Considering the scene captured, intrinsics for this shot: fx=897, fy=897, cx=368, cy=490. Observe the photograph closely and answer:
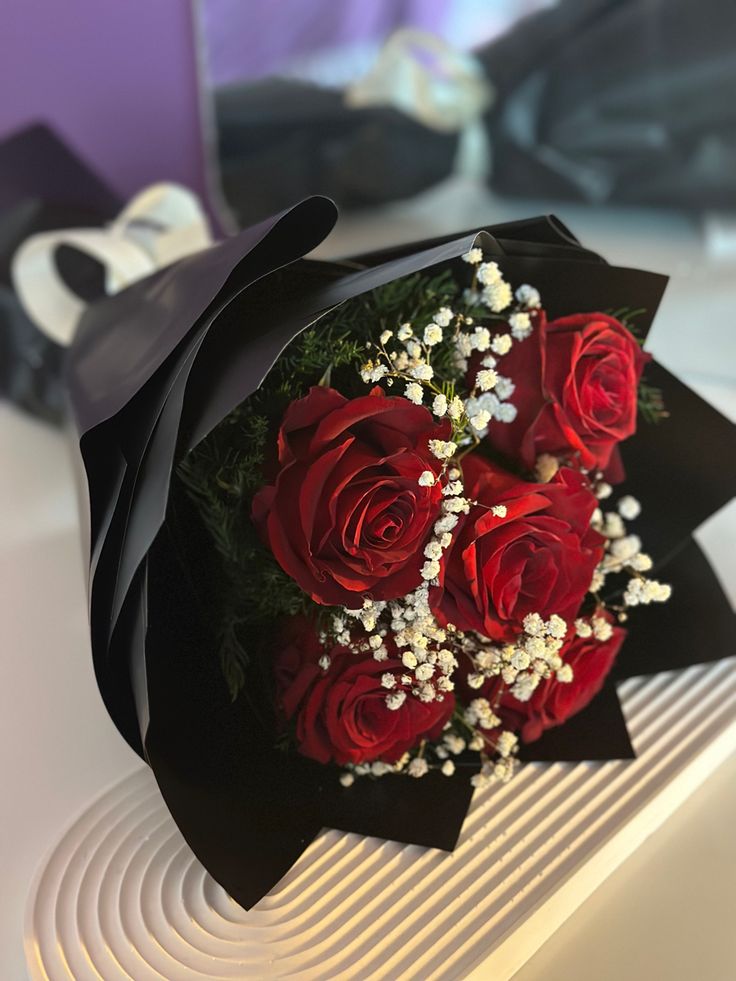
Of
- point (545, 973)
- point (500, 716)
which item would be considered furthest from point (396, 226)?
point (545, 973)

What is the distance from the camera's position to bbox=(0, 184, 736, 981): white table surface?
45cm

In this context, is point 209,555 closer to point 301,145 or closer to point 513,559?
point 513,559

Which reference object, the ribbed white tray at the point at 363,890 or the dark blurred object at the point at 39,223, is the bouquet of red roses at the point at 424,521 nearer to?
the ribbed white tray at the point at 363,890

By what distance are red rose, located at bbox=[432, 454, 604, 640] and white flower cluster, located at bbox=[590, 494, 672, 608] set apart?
6 cm

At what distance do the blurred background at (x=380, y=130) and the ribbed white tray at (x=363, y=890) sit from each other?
510 millimetres

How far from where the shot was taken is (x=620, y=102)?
123 cm

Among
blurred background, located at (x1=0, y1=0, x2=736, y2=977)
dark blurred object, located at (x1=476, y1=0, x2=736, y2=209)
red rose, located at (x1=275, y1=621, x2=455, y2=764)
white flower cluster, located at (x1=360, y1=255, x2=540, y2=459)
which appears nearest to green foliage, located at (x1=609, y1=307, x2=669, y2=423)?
white flower cluster, located at (x1=360, y1=255, x2=540, y2=459)

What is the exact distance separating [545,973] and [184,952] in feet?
0.58

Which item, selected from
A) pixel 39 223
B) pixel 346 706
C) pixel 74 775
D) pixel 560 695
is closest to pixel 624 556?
pixel 560 695

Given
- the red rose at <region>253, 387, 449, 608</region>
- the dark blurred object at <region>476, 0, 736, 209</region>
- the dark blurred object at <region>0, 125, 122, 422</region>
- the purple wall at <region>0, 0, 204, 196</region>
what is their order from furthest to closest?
the dark blurred object at <region>476, 0, 736, 209</region>
the purple wall at <region>0, 0, 204, 196</region>
the dark blurred object at <region>0, 125, 122, 422</region>
the red rose at <region>253, 387, 449, 608</region>

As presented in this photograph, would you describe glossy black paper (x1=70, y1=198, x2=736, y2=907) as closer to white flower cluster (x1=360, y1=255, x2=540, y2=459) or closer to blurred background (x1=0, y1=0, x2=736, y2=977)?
white flower cluster (x1=360, y1=255, x2=540, y2=459)

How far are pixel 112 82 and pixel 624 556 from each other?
0.96 m

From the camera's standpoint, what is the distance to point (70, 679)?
24.0 inches

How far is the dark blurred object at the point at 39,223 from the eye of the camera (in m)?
0.88
